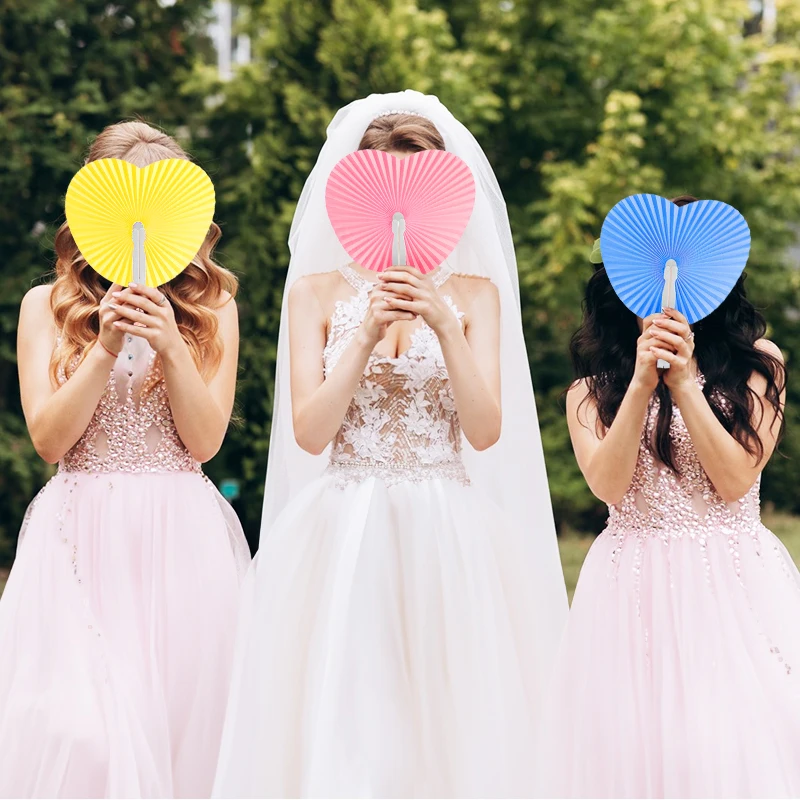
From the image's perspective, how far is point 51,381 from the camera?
405 cm

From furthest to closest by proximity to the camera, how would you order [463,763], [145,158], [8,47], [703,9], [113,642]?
[703,9] → [8,47] → [145,158] → [113,642] → [463,763]

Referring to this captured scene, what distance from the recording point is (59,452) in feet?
13.1

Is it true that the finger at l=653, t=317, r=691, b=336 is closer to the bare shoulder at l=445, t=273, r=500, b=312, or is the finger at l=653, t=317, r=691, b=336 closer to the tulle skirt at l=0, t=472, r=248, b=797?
the bare shoulder at l=445, t=273, r=500, b=312

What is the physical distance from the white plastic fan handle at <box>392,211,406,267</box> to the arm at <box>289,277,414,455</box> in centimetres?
12

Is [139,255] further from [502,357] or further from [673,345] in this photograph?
[673,345]

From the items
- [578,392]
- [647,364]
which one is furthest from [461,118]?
[647,364]

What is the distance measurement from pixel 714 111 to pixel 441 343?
1082 cm

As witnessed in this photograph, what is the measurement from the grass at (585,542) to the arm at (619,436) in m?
6.71

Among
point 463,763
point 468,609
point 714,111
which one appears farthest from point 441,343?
point 714,111

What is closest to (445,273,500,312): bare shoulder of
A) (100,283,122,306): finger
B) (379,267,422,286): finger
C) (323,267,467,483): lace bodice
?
(323,267,467,483): lace bodice

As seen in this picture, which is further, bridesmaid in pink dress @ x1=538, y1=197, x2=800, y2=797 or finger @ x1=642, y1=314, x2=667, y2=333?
finger @ x1=642, y1=314, x2=667, y2=333

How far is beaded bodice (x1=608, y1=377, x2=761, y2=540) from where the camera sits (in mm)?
3625

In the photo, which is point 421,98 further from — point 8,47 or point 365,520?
point 8,47

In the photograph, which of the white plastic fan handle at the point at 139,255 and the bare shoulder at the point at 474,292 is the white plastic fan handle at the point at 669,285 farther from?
the white plastic fan handle at the point at 139,255
